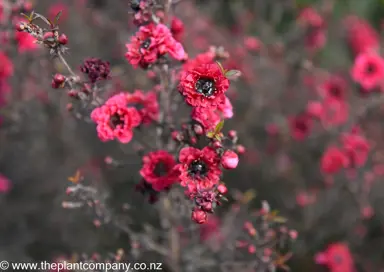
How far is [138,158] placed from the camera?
159 inches

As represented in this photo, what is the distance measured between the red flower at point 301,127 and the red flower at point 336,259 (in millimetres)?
1122

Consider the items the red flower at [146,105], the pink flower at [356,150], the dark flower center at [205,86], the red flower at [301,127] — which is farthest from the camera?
the red flower at [301,127]

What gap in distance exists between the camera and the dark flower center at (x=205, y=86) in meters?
1.81

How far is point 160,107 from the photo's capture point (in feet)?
7.79

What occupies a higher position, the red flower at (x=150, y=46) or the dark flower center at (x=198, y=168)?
the red flower at (x=150, y=46)

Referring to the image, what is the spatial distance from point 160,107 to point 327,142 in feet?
7.93

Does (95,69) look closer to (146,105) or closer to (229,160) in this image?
(146,105)

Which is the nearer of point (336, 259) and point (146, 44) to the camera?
point (146, 44)

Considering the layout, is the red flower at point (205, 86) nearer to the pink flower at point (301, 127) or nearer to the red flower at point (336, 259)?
the red flower at point (336, 259)

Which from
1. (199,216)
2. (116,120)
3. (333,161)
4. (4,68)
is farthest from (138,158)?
(199,216)

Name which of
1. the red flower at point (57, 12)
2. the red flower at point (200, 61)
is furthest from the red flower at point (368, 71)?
the red flower at point (57, 12)

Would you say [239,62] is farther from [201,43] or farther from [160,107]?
[160,107]

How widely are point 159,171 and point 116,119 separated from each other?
0.31 metres

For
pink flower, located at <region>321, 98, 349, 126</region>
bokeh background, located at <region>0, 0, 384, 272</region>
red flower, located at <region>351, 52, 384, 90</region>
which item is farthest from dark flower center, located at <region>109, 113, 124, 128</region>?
pink flower, located at <region>321, 98, 349, 126</region>
